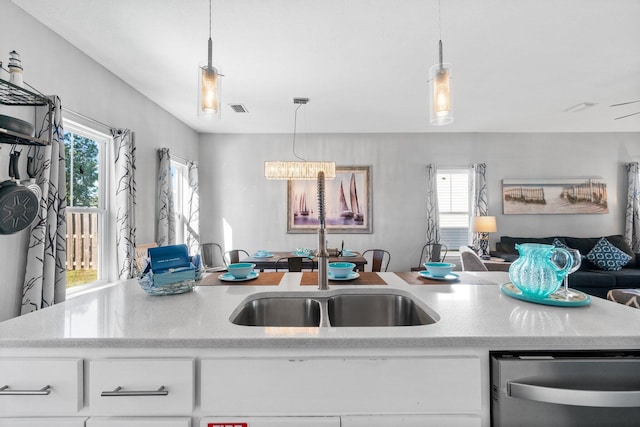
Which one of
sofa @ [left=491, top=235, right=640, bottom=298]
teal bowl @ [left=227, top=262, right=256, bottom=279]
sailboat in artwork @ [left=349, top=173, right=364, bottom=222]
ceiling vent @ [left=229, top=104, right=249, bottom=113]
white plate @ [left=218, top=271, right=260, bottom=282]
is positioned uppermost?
ceiling vent @ [left=229, top=104, right=249, bottom=113]

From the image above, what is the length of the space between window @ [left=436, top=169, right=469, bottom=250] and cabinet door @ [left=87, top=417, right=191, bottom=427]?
5004 millimetres

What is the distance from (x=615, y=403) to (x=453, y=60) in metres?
2.72

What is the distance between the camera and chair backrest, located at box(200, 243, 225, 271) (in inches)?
174

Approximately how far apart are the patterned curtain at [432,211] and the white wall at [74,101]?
4088 millimetres

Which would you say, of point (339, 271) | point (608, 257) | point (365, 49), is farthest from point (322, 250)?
point (608, 257)

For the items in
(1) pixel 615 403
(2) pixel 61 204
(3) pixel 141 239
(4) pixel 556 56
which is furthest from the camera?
(3) pixel 141 239

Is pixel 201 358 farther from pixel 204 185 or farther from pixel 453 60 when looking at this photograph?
pixel 204 185

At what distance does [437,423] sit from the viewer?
2.78 ft

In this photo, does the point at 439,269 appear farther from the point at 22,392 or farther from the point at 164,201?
the point at 164,201

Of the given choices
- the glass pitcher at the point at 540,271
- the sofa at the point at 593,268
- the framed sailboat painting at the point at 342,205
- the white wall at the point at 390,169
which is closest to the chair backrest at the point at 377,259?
the white wall at the point at 390,169

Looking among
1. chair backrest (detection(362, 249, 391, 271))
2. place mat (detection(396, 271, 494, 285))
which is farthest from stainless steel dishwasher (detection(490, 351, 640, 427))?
chair backrest (detection(362, 249, 391, 271))

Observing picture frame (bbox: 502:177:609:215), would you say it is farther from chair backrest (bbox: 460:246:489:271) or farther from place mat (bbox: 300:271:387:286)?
place mat (bbox: 300:271:387:286)

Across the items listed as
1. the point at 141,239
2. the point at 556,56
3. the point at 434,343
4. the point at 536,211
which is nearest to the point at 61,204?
the point at 141,239

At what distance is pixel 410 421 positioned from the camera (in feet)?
2.78
